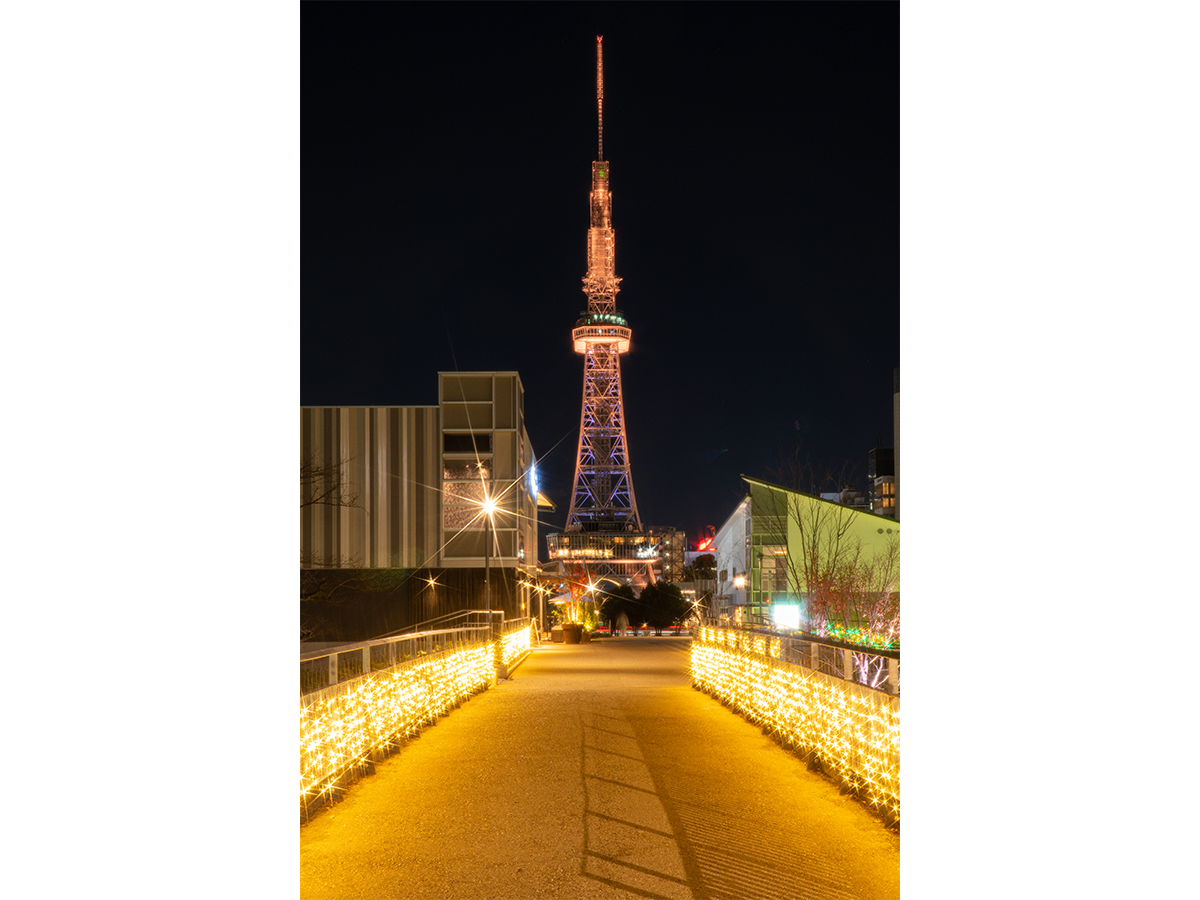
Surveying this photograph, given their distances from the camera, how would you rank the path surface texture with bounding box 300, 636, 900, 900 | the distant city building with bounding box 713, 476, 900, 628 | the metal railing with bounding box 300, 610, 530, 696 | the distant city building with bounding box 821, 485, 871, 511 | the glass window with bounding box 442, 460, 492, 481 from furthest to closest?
the glass window with bounding box 442, 460, 492, 481 < the distant city building with bounding box 821, 485, 871, 511 < the distant city building with bounding box 713, 476, 900, 628 < the metal railing with bounding box 300, 610, 530, 696 < the path surface texture with bounding box 300, 636, 900, 900

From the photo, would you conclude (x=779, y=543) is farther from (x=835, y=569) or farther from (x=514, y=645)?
(x=514, y=645)

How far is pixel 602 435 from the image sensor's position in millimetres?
86625

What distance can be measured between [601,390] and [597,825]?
8320 cm

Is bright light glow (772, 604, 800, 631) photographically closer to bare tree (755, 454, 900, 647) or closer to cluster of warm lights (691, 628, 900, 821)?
bare tree (755, 454, 900, 647)

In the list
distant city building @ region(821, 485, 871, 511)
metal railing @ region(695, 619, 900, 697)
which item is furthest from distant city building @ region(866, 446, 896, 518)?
metal railing @ region(695, 619, 900, 697)

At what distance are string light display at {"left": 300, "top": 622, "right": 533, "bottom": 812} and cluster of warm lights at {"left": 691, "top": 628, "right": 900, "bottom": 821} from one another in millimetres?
3538

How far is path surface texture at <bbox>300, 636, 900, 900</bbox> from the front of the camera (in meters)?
4.68
